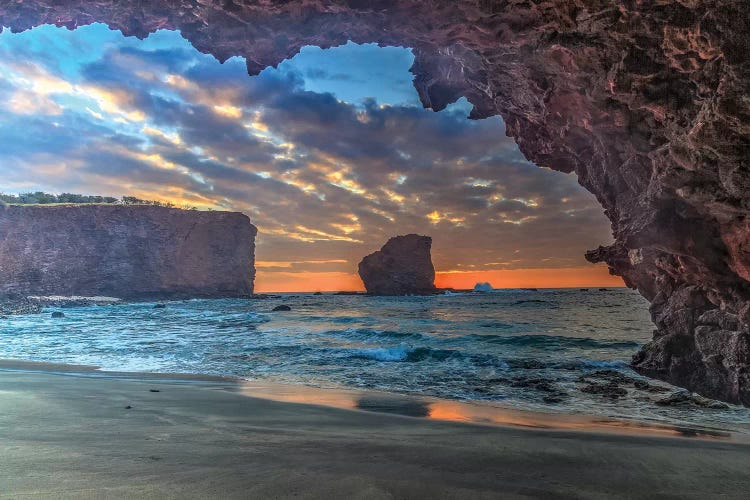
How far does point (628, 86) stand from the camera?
20.7ft

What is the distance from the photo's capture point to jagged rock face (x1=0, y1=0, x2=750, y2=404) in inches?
207

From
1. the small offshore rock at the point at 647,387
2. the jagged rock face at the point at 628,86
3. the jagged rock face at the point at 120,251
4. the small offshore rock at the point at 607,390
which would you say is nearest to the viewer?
the jagged rock face at the point at 628,86

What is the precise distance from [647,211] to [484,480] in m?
7.90

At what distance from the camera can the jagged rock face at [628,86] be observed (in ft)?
17.3

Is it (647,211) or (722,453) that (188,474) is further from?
(647,211)

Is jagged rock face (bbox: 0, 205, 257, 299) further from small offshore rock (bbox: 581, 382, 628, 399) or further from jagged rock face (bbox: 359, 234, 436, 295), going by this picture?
small offshore rock (bbox: 581, 382, 628, 399)

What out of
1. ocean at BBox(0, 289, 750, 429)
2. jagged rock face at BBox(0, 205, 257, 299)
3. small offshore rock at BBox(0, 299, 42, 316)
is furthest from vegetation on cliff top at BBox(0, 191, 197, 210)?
ocean at BBox(0, 289, 750, 429)

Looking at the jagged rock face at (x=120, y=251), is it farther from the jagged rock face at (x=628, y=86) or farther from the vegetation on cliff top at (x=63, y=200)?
the jagged rock face at (x=628, y=86)

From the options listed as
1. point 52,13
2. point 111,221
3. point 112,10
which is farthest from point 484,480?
point 111,221

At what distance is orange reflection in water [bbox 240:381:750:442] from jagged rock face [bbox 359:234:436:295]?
83.6 meters

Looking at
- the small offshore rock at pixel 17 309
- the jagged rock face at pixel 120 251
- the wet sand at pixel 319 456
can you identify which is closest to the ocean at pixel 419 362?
the wet sand at pixel 319 456

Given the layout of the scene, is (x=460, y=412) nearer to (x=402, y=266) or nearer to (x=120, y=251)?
(x=120, y=251)

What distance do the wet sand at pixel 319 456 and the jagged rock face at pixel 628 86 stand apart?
3774 mm

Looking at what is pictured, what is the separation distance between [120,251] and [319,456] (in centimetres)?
7562
